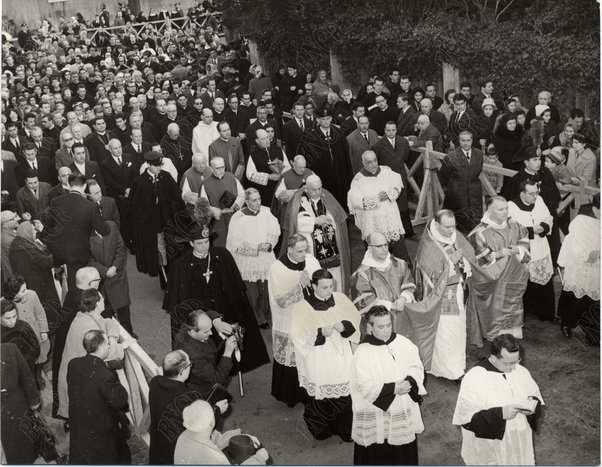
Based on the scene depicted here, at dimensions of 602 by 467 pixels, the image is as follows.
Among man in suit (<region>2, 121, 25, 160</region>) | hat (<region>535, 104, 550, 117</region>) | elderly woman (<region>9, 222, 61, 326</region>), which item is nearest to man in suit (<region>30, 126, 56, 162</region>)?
man in suit (<region>2, 121, 25, 160</region>)

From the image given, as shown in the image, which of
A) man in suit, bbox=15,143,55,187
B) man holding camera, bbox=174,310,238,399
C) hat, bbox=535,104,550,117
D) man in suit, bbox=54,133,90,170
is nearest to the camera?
man holding camera, bbox=174,310,238,399

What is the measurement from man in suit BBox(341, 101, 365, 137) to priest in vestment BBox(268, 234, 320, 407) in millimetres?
5585

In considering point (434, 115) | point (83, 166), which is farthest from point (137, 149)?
point (434, 115)

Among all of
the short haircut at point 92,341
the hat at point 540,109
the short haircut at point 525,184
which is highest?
the short haircut at point 92,341

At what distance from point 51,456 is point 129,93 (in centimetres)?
1283

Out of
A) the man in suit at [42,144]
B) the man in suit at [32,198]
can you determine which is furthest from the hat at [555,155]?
the man in suit at [42,144]

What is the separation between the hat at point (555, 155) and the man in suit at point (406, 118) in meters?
3.27

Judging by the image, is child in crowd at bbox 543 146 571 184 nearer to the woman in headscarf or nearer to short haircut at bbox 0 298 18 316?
the woman in headscarf

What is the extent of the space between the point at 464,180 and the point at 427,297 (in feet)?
10.9

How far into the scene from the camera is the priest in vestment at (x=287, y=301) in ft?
25.0

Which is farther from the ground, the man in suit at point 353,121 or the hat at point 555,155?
the man in suit at point 353,121

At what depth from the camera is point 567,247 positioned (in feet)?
27.3

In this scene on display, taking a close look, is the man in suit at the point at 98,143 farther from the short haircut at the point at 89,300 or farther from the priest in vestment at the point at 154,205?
the short haircut at the point at 89,300

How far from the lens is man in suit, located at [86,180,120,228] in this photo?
31.2 feet
